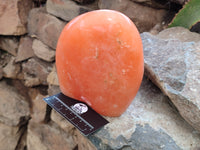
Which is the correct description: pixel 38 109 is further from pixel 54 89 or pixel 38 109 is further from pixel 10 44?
pixel 10 44

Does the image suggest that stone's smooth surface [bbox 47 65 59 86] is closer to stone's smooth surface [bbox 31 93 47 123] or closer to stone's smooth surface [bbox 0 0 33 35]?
stone's smooth surface [bbox 31 93 47 123]

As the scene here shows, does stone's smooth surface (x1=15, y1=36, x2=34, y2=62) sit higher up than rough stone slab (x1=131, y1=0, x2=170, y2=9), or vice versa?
rough stone slab (x1=131, y1=0, x2=170, y2=9)

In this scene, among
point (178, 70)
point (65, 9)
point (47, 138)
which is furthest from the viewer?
point (47, 138)

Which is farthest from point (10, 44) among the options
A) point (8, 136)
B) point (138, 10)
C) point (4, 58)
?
point (138, 10)

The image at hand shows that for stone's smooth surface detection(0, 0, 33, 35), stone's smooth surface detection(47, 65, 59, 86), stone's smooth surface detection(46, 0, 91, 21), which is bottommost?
stone's smooth surface detection(47, 65, 59, 86)

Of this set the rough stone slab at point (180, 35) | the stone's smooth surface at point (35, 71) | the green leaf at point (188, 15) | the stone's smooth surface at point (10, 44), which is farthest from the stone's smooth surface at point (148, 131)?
the stone's smooth surface at point (10, 44)

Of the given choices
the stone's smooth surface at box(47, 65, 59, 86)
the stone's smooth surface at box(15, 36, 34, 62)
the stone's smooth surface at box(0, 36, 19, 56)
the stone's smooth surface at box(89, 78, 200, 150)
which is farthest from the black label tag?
the stone's smooth surface at box(0, 36, 19, 56)

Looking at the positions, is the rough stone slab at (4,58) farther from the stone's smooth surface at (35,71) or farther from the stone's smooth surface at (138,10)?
the stone's smooth surface at (138,10)
